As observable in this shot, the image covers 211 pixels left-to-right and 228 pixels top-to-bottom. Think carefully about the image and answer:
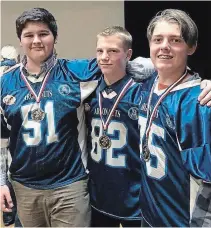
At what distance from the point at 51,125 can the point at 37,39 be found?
0.36m

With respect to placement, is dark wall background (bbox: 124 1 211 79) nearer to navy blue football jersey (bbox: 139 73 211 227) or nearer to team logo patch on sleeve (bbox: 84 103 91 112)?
team logo patch on sleeve (bbox: 84 103 91 112)

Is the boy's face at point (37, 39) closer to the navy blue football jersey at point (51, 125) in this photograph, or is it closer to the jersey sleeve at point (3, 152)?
the navy blue football jersey at point (51, 125)

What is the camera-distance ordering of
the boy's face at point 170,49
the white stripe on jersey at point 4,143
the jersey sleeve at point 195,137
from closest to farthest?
the jersey sleeve at point 195,137 → the boy's face at point 170,49 → the white stripe on jersey at point 4,143

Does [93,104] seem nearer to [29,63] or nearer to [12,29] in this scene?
[29,63]

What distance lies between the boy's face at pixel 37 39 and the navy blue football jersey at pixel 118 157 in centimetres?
28

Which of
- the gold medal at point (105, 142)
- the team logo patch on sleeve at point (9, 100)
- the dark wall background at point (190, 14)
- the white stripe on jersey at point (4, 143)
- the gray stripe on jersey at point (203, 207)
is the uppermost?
the dark wall background at point (190, 14)

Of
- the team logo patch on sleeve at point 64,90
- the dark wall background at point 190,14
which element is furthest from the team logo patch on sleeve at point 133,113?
the dark wall background at point 190,14

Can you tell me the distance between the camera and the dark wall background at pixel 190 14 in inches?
148

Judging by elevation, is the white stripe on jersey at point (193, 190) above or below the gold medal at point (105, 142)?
below

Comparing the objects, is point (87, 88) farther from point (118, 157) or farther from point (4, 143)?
point (4, 143)

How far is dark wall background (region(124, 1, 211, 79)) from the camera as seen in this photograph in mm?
3758

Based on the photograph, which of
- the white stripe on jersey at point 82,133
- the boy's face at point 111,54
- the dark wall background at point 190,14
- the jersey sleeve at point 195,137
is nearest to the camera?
A: the jersey sleeve at point 195,137

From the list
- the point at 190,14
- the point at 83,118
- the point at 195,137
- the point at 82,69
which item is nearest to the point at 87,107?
the point at 83,118

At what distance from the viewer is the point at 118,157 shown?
1561 millimetres
